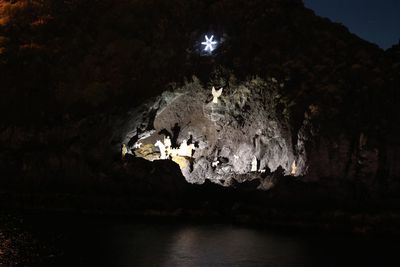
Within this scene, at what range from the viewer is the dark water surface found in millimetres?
19906

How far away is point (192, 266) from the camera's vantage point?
19.2 meters

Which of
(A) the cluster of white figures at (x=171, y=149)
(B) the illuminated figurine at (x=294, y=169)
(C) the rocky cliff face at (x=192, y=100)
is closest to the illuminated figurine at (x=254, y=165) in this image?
(C) the rocky cliff face at (x=192, y=100)

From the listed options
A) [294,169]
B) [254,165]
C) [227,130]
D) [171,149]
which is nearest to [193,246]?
[294,169]

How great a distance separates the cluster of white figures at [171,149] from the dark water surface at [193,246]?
10976mm

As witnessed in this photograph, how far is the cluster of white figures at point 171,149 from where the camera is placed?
3866cm

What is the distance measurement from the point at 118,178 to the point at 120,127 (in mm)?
4490

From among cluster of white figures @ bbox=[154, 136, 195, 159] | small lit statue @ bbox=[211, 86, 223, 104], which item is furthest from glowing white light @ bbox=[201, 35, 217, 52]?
cluster of white figures @ bbox=[154, 136, 195, 159]

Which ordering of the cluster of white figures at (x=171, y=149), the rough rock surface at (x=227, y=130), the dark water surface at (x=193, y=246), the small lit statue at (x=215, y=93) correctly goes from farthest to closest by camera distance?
the cluster of white figures at (x=171, y=149), the small lit statue at (x=215, y=93), the rough rock surface at (x=227, y=130), the dark water surface at (x=193, y=246)

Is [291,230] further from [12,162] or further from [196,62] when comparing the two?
[12,162]

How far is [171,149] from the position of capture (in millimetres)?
39000

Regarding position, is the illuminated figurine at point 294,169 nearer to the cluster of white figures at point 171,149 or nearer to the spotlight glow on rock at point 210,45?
the cluster of white figures at point 171,149

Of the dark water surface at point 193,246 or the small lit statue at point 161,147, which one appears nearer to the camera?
the dark water surface at point 193,246

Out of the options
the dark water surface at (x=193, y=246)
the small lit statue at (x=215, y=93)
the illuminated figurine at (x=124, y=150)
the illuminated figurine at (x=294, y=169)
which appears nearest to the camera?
the dark water surface at (x=193, y=246)

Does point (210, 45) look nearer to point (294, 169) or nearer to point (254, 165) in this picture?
point (254, 165)
